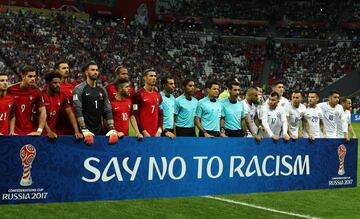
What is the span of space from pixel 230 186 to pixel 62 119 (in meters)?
2.89

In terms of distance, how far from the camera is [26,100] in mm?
8055

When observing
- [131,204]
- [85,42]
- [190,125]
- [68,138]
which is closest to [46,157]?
[68,138]

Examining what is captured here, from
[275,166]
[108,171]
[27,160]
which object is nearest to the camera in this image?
[27,160]

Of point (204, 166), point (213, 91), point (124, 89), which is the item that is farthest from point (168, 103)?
point (204, 166)

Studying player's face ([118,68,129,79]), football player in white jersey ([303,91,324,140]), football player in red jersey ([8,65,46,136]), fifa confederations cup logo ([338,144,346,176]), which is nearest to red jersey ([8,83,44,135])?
football player in red jersey ([8,65,46,136])

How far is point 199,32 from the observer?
181ft

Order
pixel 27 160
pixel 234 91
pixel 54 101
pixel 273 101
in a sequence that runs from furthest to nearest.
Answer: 1. pixel 273 101
2. pixel 234 91
3. pixel 54 101
4. pixel 27 160

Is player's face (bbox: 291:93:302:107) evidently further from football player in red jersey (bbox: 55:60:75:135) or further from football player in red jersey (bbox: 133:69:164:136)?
football player in red jersey (bbox: 55:60:75:135)

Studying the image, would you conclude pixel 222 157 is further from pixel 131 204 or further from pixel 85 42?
pixel 85 42

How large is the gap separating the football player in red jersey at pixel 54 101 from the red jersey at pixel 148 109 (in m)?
1.51

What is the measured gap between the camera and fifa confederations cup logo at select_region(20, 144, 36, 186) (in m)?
7.06

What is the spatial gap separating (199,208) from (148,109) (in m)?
1.91

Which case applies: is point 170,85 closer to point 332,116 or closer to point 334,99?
point 334,99

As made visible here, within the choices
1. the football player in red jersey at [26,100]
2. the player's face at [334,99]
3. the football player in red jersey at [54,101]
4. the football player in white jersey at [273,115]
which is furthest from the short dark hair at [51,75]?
the player's face at [334,99]
